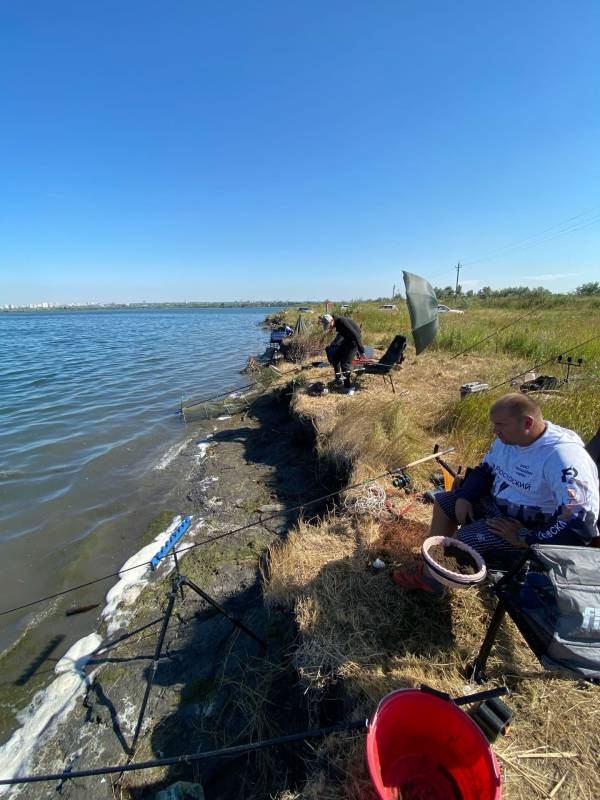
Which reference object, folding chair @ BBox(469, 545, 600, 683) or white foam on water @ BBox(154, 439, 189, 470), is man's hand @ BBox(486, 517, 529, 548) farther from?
white foam on water @ BBox(154, 439, 189, 470)

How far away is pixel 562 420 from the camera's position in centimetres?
482

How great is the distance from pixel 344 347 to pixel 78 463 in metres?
6.32

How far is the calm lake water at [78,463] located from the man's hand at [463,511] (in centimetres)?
407

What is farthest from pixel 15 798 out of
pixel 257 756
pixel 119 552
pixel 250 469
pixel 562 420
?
pixel 562 420

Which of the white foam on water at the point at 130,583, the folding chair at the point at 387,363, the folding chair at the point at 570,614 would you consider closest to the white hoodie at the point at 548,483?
the folding chair at the point at 570,614

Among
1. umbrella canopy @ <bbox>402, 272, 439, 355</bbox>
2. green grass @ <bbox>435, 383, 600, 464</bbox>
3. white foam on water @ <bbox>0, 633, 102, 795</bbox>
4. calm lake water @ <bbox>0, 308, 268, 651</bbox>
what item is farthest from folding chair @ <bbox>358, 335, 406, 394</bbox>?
white foam on water @ <bbox>0, 633, 102, 795</bbox>

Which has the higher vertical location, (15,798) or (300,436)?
(300,436)

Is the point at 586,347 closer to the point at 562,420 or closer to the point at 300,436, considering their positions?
the point at 562,420

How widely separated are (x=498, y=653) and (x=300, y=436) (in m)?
4.99

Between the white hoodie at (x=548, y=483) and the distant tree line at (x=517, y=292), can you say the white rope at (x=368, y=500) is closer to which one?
the white hoodie at (x=548, y=483)

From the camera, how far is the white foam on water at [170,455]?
22.7 feet

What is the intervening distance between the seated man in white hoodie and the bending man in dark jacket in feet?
16.6

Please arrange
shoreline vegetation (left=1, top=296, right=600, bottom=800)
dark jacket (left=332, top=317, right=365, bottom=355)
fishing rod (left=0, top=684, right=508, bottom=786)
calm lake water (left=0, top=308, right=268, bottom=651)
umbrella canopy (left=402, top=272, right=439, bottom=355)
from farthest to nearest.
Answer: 1. dark jacket (left=332, top=317, right=365, bottom=355)
2. umbrella canopy (left=402, top=272, right=439, bottom=355)
3. calm lake water (left=0, top=308, right=268, bottom=651)
4. shoreline vegetation (left=1, top=296, right=600, bottom=800)
5. fishing rod (left=0, top=684, right=508, bottom=786)

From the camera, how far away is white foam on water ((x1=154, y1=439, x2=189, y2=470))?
6.91 metres
